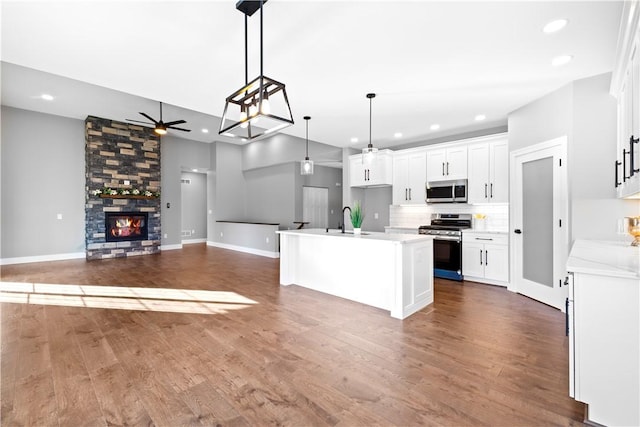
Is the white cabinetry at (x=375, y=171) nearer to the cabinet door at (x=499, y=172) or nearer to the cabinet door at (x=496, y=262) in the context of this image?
the cabinet door at (x=499, y=172)

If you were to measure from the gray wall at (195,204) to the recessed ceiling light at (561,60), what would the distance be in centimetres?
1051

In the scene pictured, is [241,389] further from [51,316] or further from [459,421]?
[51,316]

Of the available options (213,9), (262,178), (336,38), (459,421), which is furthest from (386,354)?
(262,178)

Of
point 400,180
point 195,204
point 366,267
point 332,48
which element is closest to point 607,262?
point 366,267

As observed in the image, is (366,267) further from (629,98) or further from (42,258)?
(42,258)

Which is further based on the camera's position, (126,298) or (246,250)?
(246,250)

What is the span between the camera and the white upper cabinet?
203 centimetres

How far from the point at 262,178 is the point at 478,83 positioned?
7050mm

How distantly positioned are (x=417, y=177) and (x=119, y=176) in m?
7.14

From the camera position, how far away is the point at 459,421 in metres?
1.71

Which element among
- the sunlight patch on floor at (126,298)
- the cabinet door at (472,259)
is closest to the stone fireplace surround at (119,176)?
the sunlight patch on floor at (126,298)

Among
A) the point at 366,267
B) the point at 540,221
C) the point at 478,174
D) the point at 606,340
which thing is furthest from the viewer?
the point at 478,174

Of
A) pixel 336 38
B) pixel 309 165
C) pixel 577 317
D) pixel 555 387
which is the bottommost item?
pixel 555 387

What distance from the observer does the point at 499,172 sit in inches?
192
